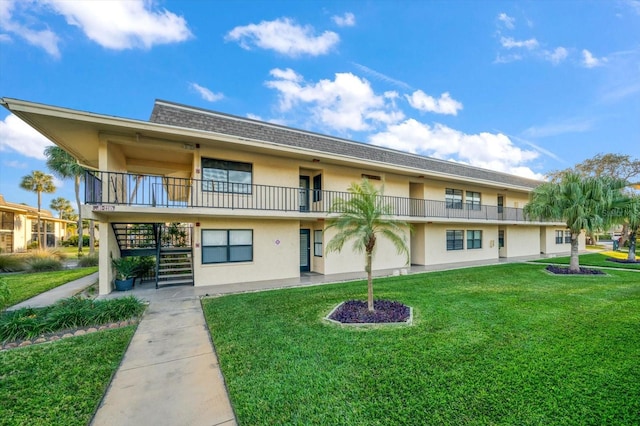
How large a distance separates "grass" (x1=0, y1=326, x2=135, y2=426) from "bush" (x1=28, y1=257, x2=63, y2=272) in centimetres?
1543

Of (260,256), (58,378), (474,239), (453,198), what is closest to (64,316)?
(58,378)

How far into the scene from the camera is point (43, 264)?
53.2 feet

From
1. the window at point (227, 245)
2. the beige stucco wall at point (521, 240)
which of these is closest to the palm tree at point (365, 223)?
the window at point (227, 245)

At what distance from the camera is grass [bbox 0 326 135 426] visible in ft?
10.9

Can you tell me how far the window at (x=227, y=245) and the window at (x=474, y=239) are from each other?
616 inches

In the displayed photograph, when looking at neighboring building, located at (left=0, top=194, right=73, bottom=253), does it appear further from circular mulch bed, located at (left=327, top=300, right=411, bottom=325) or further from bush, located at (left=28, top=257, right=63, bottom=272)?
circular mulch bed, located at (left=327, top=300, right=411, bottom=325)

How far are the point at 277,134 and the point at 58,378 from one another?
1049 cm

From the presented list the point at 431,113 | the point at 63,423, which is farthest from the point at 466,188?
the point at 63,423

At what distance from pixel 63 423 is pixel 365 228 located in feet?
19.7

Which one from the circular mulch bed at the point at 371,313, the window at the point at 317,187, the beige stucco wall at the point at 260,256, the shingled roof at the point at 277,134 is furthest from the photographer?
the window at the point at 317,187

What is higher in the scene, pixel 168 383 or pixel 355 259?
pixel 355 259

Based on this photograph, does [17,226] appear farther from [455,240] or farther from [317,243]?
[455,240]

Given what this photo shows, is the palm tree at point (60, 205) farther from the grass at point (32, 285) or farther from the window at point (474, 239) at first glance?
the window at point (474, 239)

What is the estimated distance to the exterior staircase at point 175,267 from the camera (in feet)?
37.3
